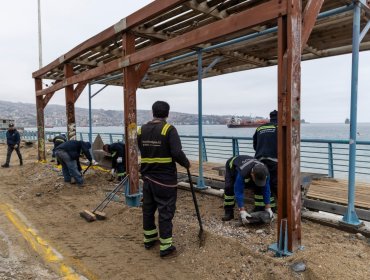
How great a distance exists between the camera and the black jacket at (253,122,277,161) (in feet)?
18.9

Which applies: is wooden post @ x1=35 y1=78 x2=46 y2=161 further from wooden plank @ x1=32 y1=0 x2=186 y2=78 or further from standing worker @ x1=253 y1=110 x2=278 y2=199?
standing worker @ x1=253 y1=110 x2=278 y2=199

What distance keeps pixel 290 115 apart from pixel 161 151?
1.74m

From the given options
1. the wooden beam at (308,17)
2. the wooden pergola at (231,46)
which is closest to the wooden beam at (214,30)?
the wooden pergola at (231,46)

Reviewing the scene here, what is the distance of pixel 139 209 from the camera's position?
6.45 metres

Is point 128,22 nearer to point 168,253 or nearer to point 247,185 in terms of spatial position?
point 247,185

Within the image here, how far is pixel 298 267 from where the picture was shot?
11.8ft

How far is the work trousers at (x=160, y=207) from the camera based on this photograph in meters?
4.40

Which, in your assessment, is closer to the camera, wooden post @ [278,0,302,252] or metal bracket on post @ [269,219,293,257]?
wooden post @ [278,0,302,252]

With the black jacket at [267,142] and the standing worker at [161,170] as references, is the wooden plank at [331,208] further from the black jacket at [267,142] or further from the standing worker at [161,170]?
the standing worker at [161,170]

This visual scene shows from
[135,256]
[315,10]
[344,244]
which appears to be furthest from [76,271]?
[315,10]

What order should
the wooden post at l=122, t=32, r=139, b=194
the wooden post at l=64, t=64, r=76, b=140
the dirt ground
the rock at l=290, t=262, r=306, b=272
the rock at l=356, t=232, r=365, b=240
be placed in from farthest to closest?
the wooden post at l=64, t=64, r=76, b=140 < the wooden post at l=122, t=32, r=139, b=194 < the rock at l=356, t=232, r=365, b=240 < the dirt ground < the rock at l=290, t=262, r=306, b=272

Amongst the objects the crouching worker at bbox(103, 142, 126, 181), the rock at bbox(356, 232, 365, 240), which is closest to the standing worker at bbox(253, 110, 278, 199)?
the rock at bbox(356, 232, 365, 240)

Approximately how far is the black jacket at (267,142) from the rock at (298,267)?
2361mm

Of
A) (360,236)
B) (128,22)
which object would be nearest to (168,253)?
(360,236)
